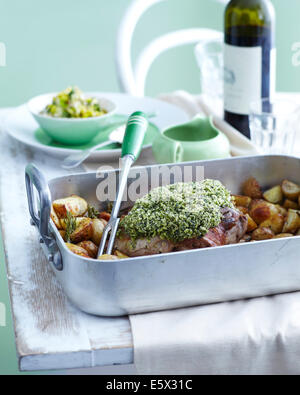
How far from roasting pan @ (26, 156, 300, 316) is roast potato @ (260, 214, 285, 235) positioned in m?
0.13

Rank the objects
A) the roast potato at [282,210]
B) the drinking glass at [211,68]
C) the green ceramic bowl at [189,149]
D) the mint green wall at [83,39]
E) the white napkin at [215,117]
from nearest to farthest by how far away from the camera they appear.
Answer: the roast potato at [282,210] → the green ceramic bowl at [189,149] → the white napkin at [215,117] → the drinking glass at [211,68] → the mint green wall at [83,39]

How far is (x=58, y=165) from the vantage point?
126 centimetres

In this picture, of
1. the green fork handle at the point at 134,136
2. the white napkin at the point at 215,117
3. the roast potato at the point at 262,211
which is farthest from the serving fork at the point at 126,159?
the white napkin at the point at 215,117

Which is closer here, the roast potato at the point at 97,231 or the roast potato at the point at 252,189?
the roast potato at the point at 97,231

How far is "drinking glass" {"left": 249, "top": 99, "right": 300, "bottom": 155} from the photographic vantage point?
50.0 inches

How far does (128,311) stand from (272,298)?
0.20m

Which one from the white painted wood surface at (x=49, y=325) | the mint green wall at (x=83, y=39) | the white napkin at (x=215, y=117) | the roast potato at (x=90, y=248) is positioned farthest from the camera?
the mint green wall at (x=83, y=39)

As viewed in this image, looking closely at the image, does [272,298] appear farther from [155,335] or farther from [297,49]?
[297,49]

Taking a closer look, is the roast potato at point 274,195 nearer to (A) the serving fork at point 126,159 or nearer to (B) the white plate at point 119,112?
→ (A) the serving fork at point 126,159

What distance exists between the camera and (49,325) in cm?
73

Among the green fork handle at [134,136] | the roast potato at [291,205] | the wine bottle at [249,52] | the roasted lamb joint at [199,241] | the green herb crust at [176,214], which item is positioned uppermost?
the wine bottle at [249,52]

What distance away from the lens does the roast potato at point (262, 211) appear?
35.7 inches

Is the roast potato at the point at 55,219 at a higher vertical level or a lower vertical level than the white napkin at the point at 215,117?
higher

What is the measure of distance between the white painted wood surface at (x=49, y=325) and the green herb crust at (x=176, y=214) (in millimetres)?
119
